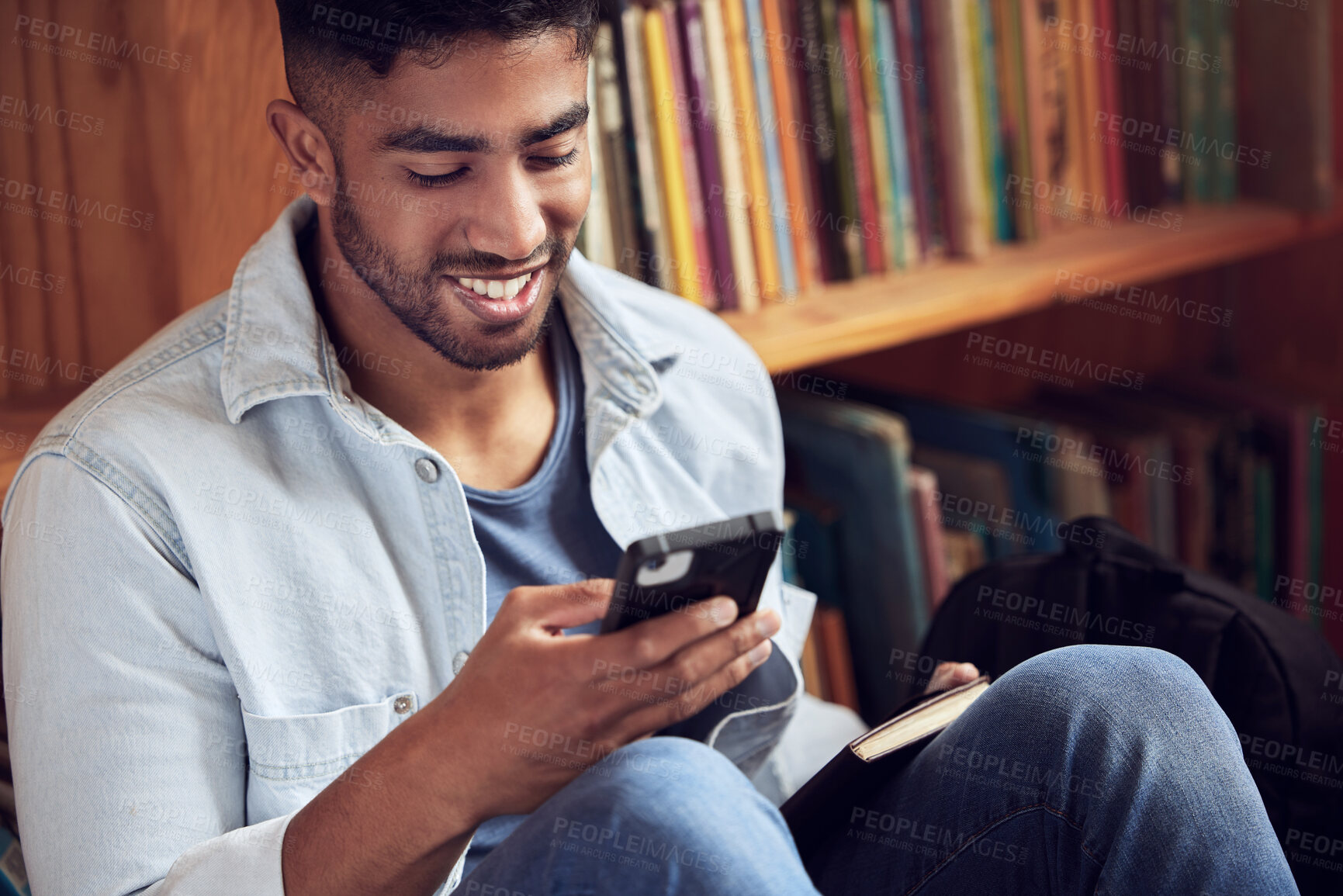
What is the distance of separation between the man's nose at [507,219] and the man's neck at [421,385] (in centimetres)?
11

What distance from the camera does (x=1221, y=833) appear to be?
0.73 metres

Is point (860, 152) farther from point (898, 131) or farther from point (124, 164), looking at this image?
point (124, 164)

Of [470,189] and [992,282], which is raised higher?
[470,189]

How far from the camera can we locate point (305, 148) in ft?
2.74

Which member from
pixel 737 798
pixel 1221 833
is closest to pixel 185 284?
pixel 737 798

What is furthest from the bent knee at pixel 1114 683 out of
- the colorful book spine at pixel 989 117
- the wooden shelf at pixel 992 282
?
the colorful book spine at pixel 989 117

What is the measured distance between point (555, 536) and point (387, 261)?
0.81 feet

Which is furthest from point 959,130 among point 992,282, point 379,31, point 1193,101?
point 379,31

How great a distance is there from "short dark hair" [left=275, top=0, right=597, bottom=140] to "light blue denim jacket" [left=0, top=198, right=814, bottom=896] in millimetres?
129

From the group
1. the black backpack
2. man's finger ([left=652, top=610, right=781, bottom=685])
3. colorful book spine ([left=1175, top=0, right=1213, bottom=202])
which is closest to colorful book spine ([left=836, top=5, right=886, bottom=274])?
the black backpack

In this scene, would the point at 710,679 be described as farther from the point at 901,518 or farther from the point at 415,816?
the point at 901,518

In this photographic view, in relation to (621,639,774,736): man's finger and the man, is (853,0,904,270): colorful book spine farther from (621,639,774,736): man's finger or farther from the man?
(621,639,774,736): man's finger

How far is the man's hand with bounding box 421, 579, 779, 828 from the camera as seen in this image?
67 cm

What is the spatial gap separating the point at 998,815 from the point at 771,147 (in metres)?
0.65
